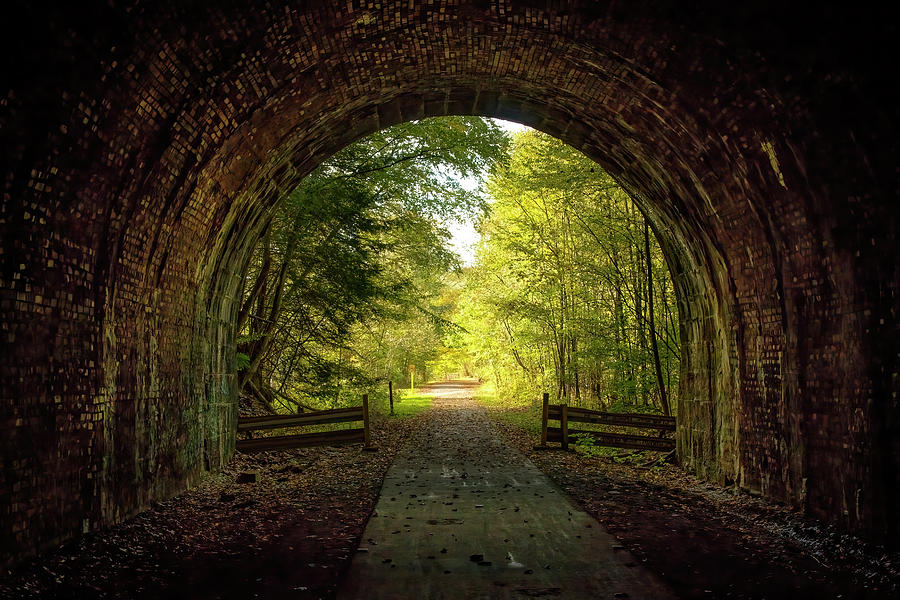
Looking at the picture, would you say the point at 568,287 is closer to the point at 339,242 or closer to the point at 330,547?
the point at 339,242

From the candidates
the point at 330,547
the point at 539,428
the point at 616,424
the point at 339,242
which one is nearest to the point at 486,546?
the point at 330,547

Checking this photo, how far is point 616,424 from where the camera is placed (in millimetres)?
12109

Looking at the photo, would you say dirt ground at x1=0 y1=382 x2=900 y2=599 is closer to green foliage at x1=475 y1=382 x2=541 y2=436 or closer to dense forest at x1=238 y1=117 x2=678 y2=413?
dense forest at x1=238 y1=117 x2=678 y2=413

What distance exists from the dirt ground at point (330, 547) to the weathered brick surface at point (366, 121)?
1.11 ft

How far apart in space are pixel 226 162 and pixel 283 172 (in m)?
1.63

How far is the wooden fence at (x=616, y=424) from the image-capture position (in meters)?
11.5

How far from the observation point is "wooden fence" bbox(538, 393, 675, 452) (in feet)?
37.7

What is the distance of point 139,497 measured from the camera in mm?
6730

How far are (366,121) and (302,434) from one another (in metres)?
6.22

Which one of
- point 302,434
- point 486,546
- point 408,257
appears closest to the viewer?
point 486,546

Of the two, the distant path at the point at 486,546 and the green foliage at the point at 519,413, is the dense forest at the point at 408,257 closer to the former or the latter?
the green foliage at the point at 519,413

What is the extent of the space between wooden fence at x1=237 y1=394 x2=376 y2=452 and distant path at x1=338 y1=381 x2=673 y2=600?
2.85 m

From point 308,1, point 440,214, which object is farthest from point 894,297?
point 440,214

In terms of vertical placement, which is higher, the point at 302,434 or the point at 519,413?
the point at 302,434
